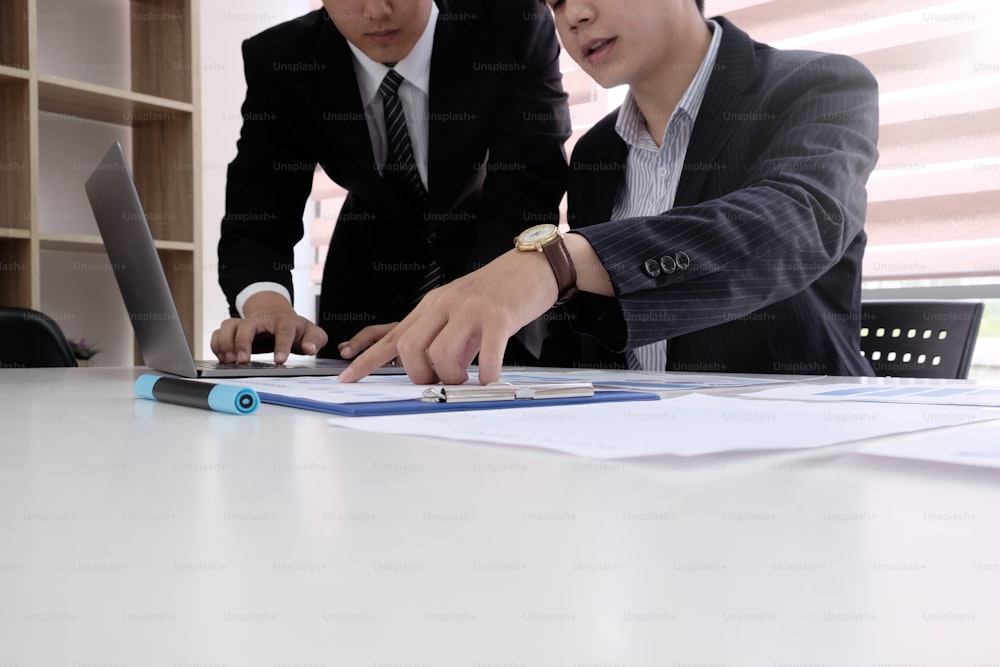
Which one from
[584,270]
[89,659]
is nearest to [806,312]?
[584,270]

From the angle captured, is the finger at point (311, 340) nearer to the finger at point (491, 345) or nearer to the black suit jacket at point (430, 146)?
the black suit jacket at point (430, 146)

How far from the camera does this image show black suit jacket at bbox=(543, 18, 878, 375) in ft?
3.03

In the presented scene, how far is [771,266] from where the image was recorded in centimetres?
105

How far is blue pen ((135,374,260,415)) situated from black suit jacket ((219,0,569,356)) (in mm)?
954

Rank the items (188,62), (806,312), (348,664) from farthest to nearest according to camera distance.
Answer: (188,62) → (806,312) → (348,664)

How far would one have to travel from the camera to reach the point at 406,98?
179 centimetres

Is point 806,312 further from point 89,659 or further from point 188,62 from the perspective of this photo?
point 188,62

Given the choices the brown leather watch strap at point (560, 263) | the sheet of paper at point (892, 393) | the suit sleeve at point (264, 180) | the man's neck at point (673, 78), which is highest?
the man's neck at point (673, 78)

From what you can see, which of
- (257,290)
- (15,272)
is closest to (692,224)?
(257,290)

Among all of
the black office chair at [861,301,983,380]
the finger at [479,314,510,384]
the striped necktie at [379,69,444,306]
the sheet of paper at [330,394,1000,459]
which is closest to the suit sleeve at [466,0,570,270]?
the striped necktie at [379,69,444,306]

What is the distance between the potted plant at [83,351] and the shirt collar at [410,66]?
53.4 inches

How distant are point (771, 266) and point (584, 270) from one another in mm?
295

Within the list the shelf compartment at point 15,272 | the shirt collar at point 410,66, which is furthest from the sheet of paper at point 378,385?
the shelf compartment at point 15,272

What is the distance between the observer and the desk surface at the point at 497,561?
187 millimetres
